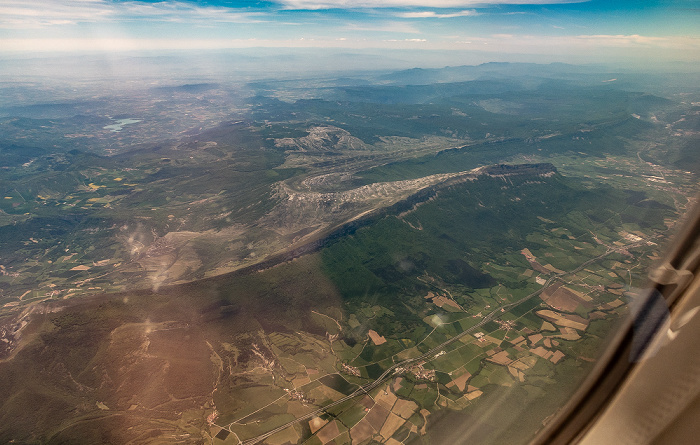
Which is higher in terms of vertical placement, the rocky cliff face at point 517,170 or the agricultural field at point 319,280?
the rocky cliff face at point 517,170

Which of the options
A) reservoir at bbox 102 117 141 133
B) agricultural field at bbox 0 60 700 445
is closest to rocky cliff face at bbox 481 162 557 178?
agricultural field at bbox 0 60 700 445

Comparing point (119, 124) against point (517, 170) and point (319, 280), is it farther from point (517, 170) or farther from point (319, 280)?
point (517, 170)

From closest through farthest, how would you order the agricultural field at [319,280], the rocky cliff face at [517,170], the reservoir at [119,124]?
the agricultural field at [319,280], the rocky cliff face at [517,170], the reservoir at [119,124]

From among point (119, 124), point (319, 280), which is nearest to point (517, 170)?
point (319, 280)

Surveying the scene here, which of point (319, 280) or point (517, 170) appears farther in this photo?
point (517, 170)

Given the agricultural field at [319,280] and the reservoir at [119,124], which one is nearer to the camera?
the agricultural field at [319,280]

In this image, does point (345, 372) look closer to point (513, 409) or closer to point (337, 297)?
point (337, 297)

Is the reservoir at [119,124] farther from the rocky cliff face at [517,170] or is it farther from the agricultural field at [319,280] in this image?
the rocky cliff face at [517,170]

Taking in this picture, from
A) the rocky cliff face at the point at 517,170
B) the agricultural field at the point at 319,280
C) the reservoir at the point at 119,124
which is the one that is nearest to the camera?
the agricultural field at the point at 319,280

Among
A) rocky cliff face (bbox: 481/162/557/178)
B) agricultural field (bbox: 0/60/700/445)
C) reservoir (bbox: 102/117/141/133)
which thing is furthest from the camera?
reservoir (bbox: 102/117/141/133)

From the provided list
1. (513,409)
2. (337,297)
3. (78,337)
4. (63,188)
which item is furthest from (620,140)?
(63,188)

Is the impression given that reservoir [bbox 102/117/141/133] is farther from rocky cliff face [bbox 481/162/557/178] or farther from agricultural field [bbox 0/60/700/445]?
rocky cliff face [bbox 481/162/557/178]

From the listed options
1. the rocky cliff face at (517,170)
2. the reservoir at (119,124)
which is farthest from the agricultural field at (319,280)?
the reservoir at (119,124)

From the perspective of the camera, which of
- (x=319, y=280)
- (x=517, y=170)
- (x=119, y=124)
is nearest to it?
(x=319, y=280)
